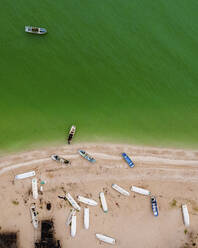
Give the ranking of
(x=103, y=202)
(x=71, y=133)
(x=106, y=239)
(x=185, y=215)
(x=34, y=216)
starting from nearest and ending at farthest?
(x=106, y=239)
(x=34, y=216)
(x=185, y=215)
(x=103, y=202)
(x=71, y=133)

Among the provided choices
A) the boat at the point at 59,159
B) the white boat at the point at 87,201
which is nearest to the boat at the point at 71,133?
the boat at the point at 59,159

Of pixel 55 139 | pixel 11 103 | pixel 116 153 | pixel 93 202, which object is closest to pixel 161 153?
pixel 116 153

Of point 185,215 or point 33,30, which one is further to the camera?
point 33,30

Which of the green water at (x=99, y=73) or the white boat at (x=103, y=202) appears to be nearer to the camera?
the white boat at (x=103, y=202)

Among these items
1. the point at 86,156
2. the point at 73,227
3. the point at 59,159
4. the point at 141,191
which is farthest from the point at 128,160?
the point at 73,227

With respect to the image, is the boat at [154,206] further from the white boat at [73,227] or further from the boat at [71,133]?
the boat at [71,133]

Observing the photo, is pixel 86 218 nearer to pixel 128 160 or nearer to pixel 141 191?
pixel 141 191

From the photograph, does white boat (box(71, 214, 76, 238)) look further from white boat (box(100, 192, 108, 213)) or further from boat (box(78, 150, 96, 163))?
boat (box(78, 150, 96, 163))
